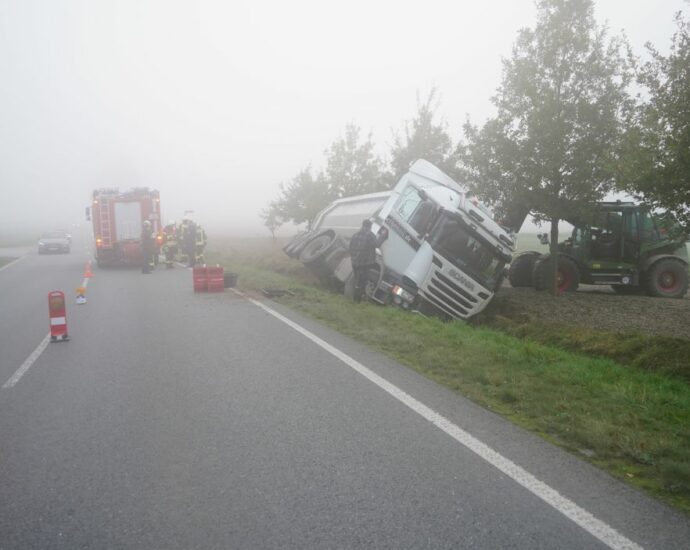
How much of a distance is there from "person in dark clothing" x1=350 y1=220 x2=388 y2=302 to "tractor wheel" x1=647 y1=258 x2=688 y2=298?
813cm

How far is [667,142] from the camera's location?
7.25 m

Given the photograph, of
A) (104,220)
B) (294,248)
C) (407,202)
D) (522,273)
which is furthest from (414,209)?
(104,220)

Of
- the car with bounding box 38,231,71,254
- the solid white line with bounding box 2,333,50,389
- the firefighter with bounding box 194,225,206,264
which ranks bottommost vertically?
the car with bounding box 38,231,71,254

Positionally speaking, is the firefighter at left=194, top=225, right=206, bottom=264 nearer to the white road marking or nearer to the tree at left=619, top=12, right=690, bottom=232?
the white road marking

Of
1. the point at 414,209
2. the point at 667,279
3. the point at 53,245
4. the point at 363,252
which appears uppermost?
the point at 414,209

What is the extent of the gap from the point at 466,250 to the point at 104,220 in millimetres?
16222

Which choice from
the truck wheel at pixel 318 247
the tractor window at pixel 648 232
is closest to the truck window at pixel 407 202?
the truck wheel at pixel 318 247

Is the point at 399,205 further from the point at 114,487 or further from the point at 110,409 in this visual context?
the point at 114,487

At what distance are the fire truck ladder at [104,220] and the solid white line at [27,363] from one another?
13970mm

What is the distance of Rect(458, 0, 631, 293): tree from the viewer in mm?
12297

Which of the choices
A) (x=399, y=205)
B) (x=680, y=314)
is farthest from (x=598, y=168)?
(x=399, y=205)

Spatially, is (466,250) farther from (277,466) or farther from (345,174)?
(345,174)

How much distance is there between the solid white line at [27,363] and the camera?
6.41 m

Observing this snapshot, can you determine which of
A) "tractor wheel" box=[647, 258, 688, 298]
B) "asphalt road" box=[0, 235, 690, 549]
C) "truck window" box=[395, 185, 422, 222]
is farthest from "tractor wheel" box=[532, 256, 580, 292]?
"asphalt road" box=[0, 235, 690, 549]
